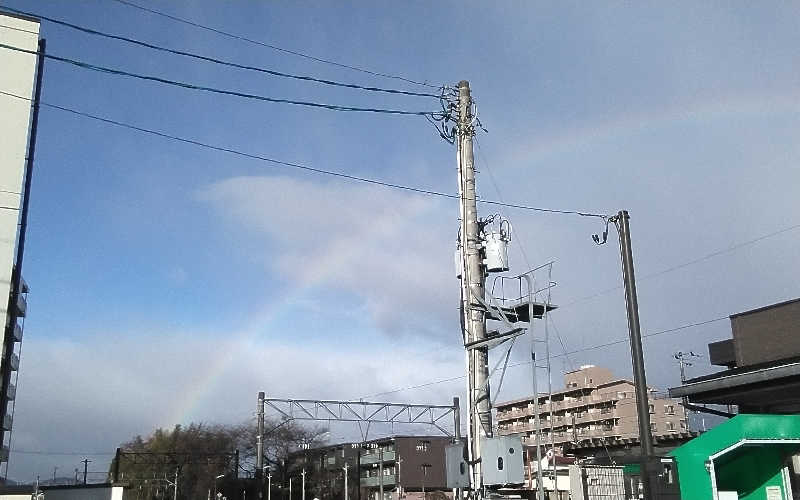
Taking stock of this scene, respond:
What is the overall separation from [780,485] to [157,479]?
7952cm

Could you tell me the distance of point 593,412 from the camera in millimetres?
99125

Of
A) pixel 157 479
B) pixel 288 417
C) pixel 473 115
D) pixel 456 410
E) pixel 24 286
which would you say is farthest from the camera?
pixel 157 479

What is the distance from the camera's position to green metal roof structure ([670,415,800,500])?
19.2 meters

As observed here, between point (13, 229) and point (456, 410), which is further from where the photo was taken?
point (456, 410)

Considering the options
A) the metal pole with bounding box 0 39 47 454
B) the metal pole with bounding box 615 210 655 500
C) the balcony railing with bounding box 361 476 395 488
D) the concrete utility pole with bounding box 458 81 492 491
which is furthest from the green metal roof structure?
the balcony railing with bounding box 361 476 395 488

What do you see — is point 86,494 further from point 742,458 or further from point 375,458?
point 375,458

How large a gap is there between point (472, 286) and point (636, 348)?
4880mm

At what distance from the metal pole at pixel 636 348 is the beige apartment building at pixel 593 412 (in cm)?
7226

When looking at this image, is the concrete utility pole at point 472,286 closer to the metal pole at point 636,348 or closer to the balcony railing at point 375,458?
the metal pole at point 636,348

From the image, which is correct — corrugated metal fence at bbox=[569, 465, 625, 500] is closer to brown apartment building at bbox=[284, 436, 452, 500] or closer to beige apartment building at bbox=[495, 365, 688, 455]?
brown apartment building at bbox=[284, 436, 452, 500]

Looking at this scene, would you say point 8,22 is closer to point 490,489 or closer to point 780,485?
point 490,489

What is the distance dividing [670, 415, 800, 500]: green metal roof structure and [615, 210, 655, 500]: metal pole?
1.99m

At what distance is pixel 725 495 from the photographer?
19.9 metres

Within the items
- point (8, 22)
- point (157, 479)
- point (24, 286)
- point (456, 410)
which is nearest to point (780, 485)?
point (456, 410)
